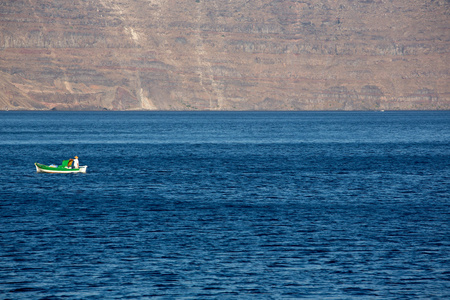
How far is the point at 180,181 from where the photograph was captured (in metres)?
60.6

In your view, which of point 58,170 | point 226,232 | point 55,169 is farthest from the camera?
point 58,170

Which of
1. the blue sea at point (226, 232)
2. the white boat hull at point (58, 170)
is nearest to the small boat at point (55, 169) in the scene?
the white boat hull at point (58, 170)

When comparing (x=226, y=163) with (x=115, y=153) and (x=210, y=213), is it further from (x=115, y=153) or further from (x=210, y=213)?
(x=210, y=213)

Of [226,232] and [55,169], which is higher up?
[55,169]

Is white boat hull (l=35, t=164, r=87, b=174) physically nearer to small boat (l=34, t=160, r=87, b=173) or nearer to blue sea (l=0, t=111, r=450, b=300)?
small boat (l=34, t=160, r=87, b=173)

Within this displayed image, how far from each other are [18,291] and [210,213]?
1833 centimetres

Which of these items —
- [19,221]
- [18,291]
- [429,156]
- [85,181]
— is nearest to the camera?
[18,291]

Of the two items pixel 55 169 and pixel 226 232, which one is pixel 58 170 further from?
pixel 226 232

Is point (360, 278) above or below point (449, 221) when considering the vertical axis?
below

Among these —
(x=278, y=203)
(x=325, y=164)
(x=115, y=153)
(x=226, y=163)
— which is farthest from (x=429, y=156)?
(x=278, y=203)

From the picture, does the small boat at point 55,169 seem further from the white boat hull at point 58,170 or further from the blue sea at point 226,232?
the blue sea at point 226,232

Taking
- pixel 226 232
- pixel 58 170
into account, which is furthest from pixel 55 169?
pixel 226 232

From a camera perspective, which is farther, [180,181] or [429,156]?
[429,156]

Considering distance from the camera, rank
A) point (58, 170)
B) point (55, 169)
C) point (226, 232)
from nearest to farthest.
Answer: point (226, 232) < point (55, 169) < point (58, 170)
